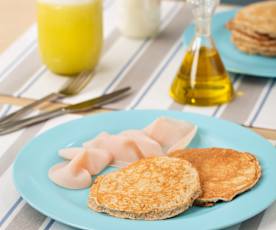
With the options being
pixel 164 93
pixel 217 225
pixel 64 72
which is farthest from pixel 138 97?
pixel 217 225

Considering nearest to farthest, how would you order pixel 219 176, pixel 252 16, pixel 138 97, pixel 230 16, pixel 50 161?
pixel 219 176 → pixel 50 161 → pixel 138 97 → pixel 252 16 → pixel 230 16

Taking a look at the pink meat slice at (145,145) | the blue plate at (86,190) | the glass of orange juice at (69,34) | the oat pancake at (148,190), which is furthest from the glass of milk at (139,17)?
the oat pancake at (148,190)

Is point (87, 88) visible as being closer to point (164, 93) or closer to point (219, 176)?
point (164, 93)

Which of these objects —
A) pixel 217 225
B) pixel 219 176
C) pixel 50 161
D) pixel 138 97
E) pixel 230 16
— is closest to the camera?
pixel 217 225

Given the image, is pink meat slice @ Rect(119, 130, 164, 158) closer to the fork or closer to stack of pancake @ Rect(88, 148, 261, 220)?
stack of pancake @ Rect(88, 148, 261, 220)

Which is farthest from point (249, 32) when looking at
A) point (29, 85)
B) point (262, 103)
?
point (29, 85)

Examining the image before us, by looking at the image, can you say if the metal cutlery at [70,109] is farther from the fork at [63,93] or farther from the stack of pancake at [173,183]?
the stack of pancake at [173,183]

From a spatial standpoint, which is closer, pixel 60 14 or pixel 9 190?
pixel 9 190
